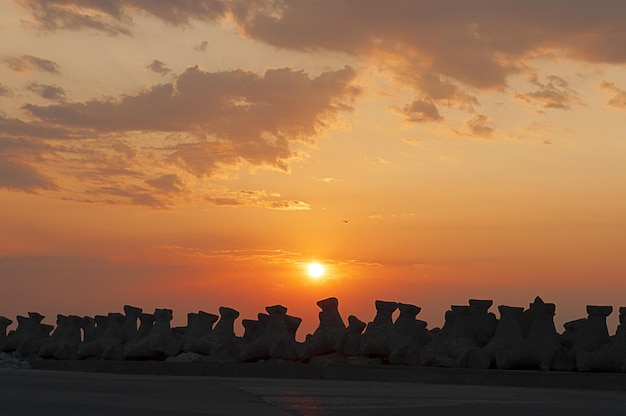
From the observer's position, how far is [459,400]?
36.5 ft

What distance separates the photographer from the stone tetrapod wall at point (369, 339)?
64.9ft

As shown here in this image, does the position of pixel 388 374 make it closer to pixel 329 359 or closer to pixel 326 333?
pixel 329 359

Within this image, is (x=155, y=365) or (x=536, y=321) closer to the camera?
(x=536, y=321)

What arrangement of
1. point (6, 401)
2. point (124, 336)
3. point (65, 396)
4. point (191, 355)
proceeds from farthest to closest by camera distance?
point (124, 336) → point (191, 355) → point (65, 396) → point (6, 401)

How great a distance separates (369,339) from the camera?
22734 millimetres

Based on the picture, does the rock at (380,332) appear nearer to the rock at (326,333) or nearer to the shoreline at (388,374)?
the rock at (326,333)

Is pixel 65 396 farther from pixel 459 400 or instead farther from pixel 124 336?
pixel 124 336

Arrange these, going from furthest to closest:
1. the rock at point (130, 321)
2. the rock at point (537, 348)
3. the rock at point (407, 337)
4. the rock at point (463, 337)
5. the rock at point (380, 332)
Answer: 1. the rock at point (130, 321)
2. the rock at point (380, 332)
3. the rock at point (407, 337)
4. the rock at point (463, 337)
5. the rock at point (537, 348)

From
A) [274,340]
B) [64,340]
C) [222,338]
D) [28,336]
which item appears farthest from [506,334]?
[28,336]

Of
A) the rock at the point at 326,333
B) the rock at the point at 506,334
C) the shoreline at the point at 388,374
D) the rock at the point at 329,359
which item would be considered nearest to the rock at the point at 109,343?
the shoreline at the point at 388,374

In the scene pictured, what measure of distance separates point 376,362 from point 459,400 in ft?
38.0

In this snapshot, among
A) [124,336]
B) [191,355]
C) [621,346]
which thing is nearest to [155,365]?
[191,355]

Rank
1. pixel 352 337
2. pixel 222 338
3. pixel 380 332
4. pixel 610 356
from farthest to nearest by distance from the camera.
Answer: pixel 222 338, pixel 352 337, pixel 380 332, pixel 610 356

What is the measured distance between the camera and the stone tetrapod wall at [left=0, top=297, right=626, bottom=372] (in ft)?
64.9
